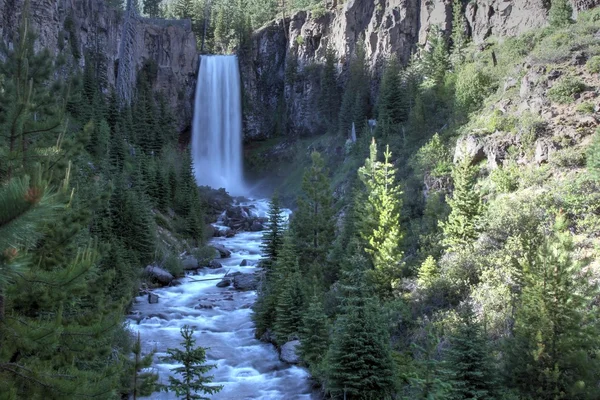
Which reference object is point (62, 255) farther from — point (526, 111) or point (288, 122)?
point (288, 122)

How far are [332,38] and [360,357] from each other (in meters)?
63.4

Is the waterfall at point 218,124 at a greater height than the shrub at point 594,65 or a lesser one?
lesser

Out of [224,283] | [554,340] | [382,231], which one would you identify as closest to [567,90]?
[382,231]

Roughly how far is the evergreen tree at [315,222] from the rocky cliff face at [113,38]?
25.6 meters

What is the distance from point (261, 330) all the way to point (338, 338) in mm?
8322

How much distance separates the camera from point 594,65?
87.7 feet

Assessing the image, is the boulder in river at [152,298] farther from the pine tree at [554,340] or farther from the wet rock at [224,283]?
the pine tree at [554,340]

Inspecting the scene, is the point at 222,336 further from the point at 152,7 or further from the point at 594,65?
the point at 152,7

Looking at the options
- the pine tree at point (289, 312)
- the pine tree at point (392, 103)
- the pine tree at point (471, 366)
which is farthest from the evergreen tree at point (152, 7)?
the pine tree at point (471, 366)

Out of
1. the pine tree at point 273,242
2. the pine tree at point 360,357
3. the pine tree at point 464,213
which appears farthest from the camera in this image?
the pine tree at point 273,242

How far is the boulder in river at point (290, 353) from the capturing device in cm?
1911

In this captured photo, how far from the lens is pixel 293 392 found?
1702cm

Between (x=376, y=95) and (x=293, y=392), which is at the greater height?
(x=376, y=95)

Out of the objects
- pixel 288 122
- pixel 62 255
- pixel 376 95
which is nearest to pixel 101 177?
pixel 62 255
